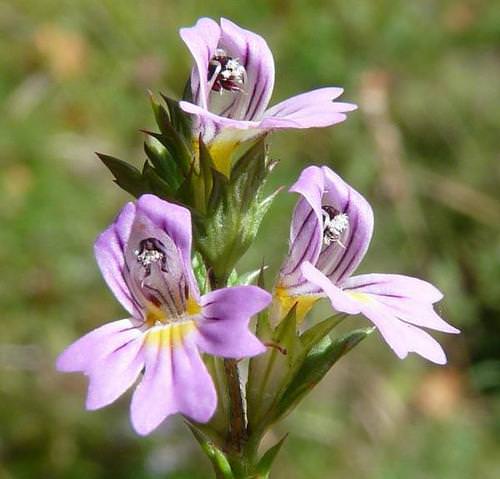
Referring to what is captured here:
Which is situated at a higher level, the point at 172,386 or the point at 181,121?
the point at 181,121

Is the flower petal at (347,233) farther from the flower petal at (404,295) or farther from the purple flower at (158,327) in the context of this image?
the purple flower at (158,327)

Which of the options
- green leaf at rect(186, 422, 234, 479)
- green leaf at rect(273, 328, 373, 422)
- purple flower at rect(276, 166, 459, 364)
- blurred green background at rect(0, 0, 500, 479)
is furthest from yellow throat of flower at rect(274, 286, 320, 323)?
blurred green background at rect(0, 0, 500, 479)

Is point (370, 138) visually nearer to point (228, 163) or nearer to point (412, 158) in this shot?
point (412, 158)

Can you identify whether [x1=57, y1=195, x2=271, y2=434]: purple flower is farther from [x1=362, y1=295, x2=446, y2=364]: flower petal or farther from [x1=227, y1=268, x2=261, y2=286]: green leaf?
[x1=362, y1=295, x2=446, y2=364]: flower petal

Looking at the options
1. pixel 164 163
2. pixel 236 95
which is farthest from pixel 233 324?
pixel 236 95

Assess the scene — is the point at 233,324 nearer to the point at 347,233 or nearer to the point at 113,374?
the point at 113,374

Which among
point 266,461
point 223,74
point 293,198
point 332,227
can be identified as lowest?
point 266,461
